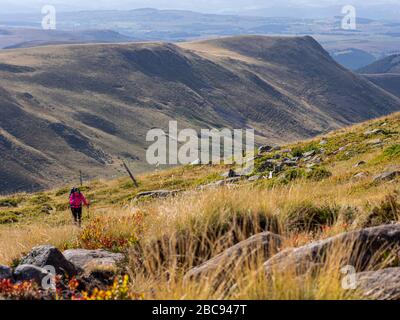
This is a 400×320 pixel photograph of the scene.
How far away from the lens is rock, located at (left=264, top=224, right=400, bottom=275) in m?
5.61

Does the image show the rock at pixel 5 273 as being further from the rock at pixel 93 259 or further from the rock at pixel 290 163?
the rock at pixel 290 163

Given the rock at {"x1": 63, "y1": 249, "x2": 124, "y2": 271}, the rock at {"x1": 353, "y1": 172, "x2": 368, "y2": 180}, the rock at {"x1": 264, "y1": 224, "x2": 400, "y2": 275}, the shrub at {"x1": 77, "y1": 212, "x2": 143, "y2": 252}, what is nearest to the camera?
the rock at {"x1": 264, "y1": 224, "x2": 400, "y2": 275}

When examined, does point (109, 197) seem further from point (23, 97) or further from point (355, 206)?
point (23, 97)

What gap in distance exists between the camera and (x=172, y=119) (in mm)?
173625

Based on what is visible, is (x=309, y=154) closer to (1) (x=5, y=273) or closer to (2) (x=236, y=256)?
(2) (x=236, y=256)

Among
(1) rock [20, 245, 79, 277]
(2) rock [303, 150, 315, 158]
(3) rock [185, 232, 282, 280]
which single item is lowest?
(2) rock [303, 150, 315, 158]

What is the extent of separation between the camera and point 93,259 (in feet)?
26.9

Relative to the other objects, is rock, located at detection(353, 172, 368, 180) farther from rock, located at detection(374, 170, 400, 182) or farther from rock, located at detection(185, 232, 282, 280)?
rock, located at detection(185, 232, 282, 280)

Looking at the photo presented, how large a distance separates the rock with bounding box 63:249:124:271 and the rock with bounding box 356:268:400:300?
3.60 meters

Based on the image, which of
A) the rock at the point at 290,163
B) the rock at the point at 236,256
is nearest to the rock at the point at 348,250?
the rock at the point at 236,256

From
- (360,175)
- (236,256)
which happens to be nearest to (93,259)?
(236,256)

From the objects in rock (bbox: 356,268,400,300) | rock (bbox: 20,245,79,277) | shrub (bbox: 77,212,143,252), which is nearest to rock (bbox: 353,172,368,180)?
shrub (bbox: 77,212,143,252)

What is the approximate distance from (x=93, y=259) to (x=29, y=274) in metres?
1.51
